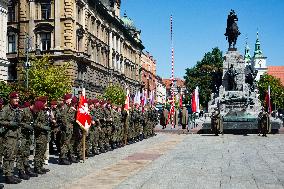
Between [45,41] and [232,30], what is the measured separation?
70.4 ft

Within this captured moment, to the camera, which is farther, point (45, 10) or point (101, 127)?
point (45, 10)

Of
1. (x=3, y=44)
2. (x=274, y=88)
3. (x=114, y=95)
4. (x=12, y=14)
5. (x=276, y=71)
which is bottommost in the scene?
(x=114, y=95)

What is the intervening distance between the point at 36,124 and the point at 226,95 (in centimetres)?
2571

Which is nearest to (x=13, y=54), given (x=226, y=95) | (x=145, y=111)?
(x=226, y=95)

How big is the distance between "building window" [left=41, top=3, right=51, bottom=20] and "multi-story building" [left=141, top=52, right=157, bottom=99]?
172 feet

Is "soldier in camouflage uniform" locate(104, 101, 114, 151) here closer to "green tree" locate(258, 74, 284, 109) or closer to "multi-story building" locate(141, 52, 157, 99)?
"multi-story building" locate(141, 52, 157, 99)

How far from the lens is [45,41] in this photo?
155ft

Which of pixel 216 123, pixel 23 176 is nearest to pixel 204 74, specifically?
pixel 216 123

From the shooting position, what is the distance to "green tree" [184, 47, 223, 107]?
7881 centimetres

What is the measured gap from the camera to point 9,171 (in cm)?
903

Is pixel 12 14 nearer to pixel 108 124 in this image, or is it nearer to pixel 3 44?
pixel 3 44

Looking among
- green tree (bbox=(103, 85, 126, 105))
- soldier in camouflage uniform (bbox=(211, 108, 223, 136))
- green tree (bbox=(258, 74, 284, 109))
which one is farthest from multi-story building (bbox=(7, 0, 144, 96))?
green tree (bbox=(258, 74, 284, 109))

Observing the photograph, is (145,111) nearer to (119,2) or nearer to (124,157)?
(124,157)

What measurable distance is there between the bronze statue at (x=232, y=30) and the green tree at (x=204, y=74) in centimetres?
3998
